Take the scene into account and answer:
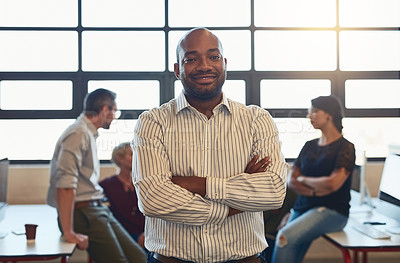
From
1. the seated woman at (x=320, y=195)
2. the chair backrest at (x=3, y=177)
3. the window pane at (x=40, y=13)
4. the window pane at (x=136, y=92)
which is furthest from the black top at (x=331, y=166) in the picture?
the window pane at (x=40, y=13)

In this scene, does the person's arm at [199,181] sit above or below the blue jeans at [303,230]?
above

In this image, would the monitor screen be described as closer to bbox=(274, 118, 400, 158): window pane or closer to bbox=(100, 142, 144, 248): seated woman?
bbox=(274, 118, 400, 158): window pane

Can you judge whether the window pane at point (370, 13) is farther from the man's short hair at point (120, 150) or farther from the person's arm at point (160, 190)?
the person's arm at point (160, 190)

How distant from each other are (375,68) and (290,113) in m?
0.86

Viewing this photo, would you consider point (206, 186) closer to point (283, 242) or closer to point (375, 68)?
point (283, 242)

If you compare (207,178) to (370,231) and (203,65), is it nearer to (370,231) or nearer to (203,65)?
(203,65)

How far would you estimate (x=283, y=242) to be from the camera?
9.49ft

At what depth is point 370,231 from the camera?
272 cm

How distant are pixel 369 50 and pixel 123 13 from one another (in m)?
2.18

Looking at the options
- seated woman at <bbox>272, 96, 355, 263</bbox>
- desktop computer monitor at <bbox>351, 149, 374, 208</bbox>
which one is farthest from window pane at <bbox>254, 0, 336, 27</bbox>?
seated woman at <bbox>272, 96, 355, 263</bbox>

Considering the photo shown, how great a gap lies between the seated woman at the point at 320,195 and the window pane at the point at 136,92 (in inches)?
60.3

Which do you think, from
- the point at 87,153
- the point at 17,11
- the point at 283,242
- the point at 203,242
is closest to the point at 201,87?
the point at 203,242

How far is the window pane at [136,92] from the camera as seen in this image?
13.3 ft

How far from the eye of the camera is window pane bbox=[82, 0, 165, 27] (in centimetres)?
407
